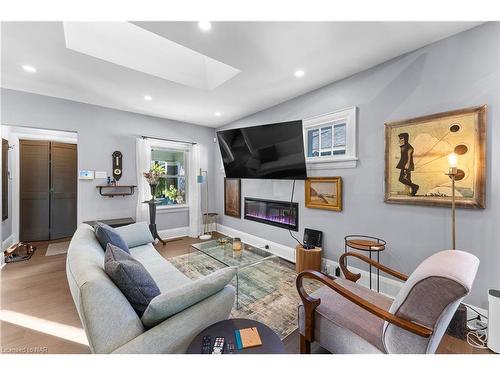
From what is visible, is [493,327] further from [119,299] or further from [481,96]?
Result: [119,299]

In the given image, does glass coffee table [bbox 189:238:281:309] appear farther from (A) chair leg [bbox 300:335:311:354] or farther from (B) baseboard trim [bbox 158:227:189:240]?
(B) baseboard trim [bbox 158:227:189:240]

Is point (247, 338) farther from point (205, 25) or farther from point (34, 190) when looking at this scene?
point (34, 190)

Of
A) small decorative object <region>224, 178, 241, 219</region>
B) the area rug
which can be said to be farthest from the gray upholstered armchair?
the area rug

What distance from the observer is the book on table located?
3.39 feet

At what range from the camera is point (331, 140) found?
2.89 meters

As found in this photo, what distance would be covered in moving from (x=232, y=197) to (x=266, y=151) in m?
1.75

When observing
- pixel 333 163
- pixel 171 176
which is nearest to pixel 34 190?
pixel 171 176

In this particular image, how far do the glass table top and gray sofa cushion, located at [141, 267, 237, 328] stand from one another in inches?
40.3

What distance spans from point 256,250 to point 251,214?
1399mm

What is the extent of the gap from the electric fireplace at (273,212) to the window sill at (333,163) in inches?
27.3

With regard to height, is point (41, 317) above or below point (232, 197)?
below

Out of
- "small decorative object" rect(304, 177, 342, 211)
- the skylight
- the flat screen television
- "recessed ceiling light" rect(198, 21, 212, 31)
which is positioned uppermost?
the skylight

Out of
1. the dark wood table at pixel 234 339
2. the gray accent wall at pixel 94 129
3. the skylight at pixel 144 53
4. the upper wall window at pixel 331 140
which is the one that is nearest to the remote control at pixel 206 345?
the dark wood table at pixel 234 339
